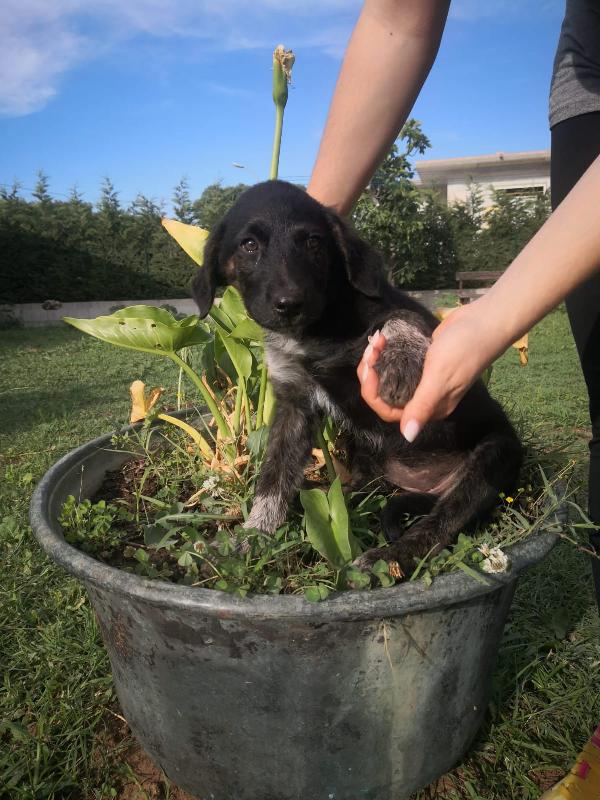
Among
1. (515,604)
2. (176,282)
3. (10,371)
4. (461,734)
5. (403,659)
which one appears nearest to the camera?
(403,659)

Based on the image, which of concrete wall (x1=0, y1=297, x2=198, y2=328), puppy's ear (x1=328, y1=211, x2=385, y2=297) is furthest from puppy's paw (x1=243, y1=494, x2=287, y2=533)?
concrete wall (x1=0, y1=297, x2=198, y2=328)

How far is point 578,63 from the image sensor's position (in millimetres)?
2033

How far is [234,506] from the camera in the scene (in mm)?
2100

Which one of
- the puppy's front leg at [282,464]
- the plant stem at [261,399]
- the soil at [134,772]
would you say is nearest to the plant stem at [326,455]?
the puppy's front leg at [282,464]

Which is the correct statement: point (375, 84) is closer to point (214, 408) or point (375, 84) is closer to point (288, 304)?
point (288, 304)

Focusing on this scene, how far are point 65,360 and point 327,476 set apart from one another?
8.48m

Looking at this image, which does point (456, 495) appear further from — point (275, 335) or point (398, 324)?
point (275, 335)

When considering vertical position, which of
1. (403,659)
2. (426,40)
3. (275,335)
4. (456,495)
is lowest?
(403,659)

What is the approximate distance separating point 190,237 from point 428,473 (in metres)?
1.35

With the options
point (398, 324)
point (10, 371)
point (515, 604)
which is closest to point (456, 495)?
point (398, 324)

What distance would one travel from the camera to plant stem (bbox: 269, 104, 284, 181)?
228 cm

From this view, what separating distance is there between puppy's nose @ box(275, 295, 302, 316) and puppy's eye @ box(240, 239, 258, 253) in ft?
1.35

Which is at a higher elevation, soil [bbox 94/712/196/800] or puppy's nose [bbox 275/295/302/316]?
puppy's nose [bbox 275/295/302/316]

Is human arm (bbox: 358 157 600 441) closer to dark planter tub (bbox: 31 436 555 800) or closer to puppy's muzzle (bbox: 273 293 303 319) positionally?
dark planter tub (bbox: 31 436 555 800)
